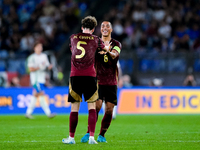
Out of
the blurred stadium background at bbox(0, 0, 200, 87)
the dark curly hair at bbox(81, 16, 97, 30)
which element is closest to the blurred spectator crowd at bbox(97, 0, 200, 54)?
the blurred stadium background at bbox(0, 0, 200, 87)

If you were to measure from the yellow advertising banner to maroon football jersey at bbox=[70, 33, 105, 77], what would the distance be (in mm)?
9781

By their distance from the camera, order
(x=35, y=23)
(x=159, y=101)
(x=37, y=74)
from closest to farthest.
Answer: (x=37, y=74)
(x=159, y=101)
(x=35, y=23)

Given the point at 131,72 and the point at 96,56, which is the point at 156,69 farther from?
the point at 96,56

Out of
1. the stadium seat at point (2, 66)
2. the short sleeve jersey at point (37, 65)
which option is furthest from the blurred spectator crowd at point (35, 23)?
the short sleeve jersey at point (37, 65)

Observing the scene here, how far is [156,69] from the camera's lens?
19078 millimetres

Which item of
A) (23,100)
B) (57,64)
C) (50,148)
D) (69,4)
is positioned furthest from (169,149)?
(69,4)

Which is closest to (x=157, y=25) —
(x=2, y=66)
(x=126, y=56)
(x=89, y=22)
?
(x=126, y=56)

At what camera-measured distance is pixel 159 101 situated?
16.8m

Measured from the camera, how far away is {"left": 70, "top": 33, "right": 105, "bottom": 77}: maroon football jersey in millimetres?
7125

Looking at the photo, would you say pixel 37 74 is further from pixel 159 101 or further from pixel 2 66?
pixel 2 66

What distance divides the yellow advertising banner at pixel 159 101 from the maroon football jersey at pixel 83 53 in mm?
9781

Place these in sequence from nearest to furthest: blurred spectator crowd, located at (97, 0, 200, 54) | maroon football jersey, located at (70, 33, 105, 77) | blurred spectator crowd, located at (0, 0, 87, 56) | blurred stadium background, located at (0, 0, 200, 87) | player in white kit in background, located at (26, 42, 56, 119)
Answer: maroon football jersey, located at (70, 33, 105, 77) < player in white kit in background, located at (26, 42, 56, 119) < blurred stadium background, located at (0, 0, 200, 87) < blurred spectator crowd, located at (97, 0, 200, 54) < blurred spectator crowd, located at (0, 0, 87, 56)

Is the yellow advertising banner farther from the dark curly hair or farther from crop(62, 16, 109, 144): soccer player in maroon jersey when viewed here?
the dark curly hair

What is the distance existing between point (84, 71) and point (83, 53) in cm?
29
